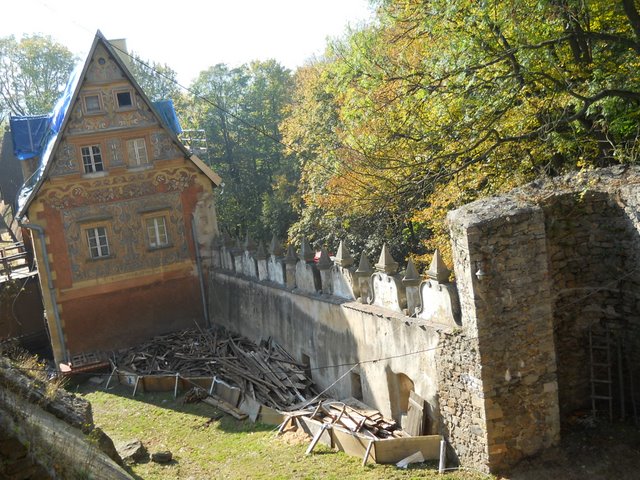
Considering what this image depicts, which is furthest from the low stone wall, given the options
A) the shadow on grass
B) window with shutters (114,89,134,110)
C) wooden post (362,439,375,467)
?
window with shutters (114,89,134,110)

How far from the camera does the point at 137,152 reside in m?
23.2

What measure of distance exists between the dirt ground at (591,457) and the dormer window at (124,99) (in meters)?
17.5

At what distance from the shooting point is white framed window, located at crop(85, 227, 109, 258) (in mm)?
22797

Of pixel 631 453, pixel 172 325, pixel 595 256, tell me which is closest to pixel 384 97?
pixel 595 256

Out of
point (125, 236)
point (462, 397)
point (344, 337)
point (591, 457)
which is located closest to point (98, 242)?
point (125, 236)

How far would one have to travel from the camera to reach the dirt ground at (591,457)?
10617 mm

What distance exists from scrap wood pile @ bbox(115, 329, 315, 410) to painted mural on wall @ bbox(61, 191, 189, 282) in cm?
276

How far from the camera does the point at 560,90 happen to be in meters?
14.1

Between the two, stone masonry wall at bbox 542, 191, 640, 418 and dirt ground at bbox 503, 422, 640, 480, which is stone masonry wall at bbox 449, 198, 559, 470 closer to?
dirt ground at bbox 503, 422, 640, 480

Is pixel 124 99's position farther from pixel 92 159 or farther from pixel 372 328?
pixel 372 328

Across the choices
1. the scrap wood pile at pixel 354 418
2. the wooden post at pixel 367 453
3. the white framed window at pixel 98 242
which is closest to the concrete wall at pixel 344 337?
the scrap wood pile at pixel 354 418

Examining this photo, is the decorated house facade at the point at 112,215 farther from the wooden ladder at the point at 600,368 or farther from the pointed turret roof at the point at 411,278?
the wooden ladder at the point at 600,368

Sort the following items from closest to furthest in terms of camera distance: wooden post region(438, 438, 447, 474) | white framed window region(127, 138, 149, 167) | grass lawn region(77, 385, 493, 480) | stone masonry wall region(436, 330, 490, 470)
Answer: stone masonry wall region(436, 330, 490, 470), wooden post region(438, 438, 447, 474), grass lawn region(77, 385, 493, 480), white framed window region(127, 138, 149, 167)

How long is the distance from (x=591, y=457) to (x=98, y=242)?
17.2 meters
